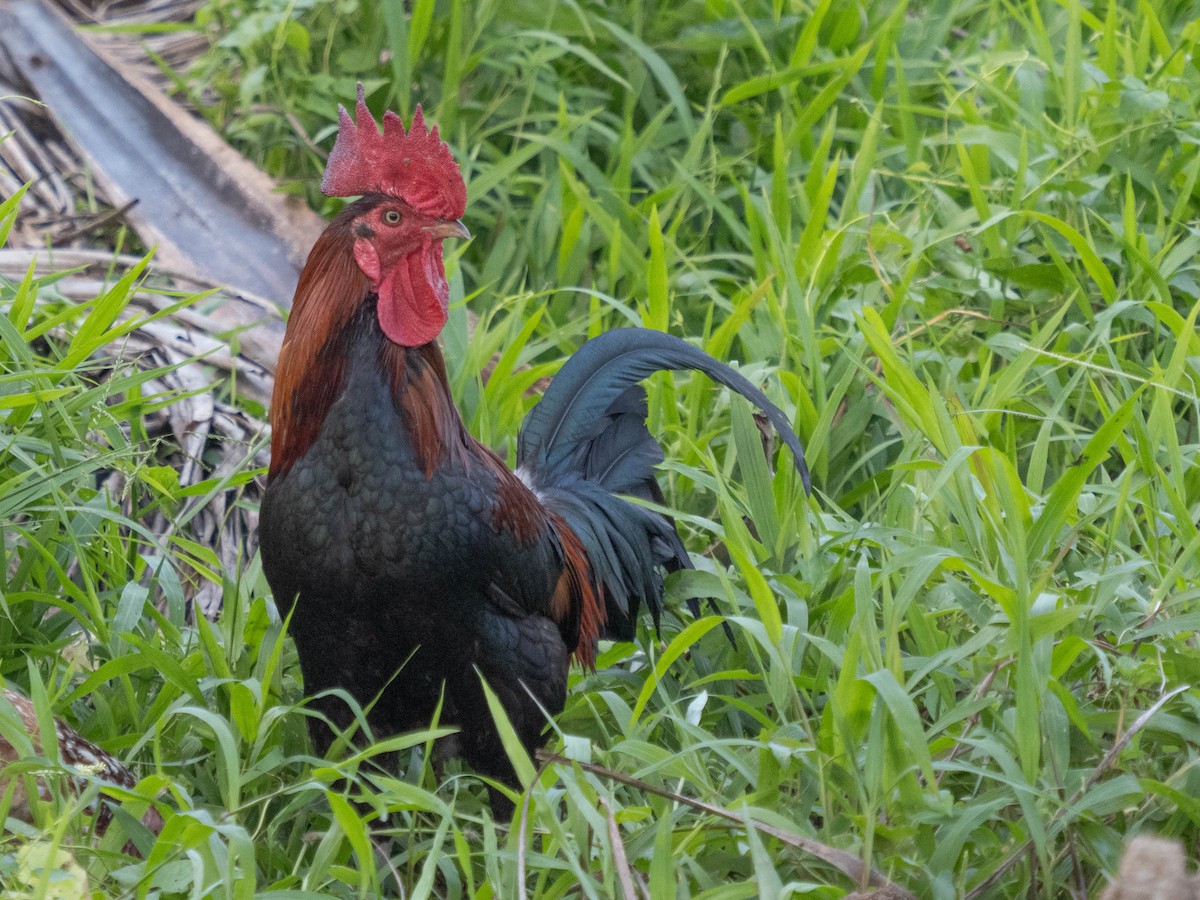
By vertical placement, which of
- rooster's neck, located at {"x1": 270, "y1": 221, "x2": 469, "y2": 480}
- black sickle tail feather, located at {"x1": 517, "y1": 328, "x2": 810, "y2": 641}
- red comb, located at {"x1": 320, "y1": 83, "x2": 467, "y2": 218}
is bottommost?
black sickle tail feather, located at {"x1": 517, "y1": 328, "x2": 810, "y2": 641}

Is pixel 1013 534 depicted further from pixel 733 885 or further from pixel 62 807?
pixel 62 807

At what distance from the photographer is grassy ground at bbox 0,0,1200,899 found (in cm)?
223

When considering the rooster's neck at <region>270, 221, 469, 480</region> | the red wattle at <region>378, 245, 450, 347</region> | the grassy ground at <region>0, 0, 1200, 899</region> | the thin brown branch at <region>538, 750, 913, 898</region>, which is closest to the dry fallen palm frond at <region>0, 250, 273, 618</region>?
the grassy ground at <region>0, 0, 1200, 899</region>

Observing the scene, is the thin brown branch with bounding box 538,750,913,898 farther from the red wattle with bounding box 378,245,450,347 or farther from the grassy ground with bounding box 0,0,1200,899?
the red wattle with bounding box 378,245,450,347

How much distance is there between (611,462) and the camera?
315 centimetres

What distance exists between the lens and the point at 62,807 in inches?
89.4

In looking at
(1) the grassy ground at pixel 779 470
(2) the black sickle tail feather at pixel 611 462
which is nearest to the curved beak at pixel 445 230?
(2) the black sickle tail feather at pixel 611 462

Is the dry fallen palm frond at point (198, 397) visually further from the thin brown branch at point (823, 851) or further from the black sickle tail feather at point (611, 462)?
the thin brown branch at point (823, 851)

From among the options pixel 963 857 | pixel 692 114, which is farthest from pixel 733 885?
pixel 692 114

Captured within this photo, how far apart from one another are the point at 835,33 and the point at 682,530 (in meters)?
2.23

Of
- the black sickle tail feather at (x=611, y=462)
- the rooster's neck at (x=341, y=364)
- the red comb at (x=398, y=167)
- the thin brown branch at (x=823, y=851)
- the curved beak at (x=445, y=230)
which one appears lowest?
the thin brown branch at (x=823, y=851)

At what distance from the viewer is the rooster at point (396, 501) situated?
2455 mm

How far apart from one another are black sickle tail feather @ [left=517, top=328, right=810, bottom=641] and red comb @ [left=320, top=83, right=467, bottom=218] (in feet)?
2.03

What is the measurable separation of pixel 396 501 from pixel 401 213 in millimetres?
533
